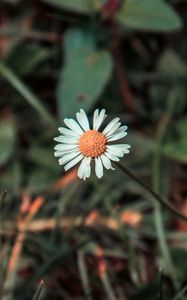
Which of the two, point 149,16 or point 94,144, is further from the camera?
point 149,16

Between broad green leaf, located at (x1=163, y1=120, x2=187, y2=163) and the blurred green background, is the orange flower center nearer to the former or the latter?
the blurred green background

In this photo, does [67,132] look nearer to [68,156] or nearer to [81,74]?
[68,156]

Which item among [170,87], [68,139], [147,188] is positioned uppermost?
[170,87]

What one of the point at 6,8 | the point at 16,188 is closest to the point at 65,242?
the point at 16,188

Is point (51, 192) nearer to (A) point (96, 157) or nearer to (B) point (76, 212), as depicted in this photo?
(B) point (76, 212)

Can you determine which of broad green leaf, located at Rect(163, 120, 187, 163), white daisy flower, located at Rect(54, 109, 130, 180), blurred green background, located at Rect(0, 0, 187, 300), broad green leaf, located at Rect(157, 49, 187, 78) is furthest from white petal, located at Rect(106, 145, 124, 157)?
broad green leaf, located at Rect(157, 49, 187, 78)

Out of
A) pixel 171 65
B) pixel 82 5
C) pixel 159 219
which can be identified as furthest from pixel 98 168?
pixel 171 65

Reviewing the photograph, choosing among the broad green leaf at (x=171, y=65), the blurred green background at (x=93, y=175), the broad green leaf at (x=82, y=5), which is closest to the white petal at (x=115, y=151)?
the blurred green background at (x=93, y=175)
